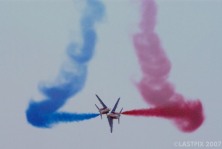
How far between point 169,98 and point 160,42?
74 cm

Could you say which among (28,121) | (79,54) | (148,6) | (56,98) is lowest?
(28,121)

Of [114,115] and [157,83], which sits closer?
[114,115]

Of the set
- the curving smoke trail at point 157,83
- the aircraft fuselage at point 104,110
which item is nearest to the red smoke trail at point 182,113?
the curving smoke trail at point 157,83

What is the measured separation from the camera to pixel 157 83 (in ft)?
18.2

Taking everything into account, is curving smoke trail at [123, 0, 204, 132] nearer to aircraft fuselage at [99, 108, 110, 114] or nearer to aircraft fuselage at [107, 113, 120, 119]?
aircraft fuselage at [107, 113, 120, 119]

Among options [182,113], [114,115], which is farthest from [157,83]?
[114,115]

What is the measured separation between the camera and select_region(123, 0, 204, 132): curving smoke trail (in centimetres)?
548

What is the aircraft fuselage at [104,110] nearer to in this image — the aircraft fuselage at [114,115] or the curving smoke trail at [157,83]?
the aircraft fuselage at [114,115]

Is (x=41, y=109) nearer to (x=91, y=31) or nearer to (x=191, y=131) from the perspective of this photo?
(x=91, y=31)

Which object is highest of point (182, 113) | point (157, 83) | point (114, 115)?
point (157, 83)

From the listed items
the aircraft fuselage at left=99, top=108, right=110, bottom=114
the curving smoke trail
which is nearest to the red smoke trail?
the curving smoke trail

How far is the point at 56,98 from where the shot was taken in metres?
5.52

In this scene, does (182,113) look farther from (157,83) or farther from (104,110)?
(104,110)

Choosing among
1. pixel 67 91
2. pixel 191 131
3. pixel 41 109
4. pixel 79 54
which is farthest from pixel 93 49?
pixel 191 131
